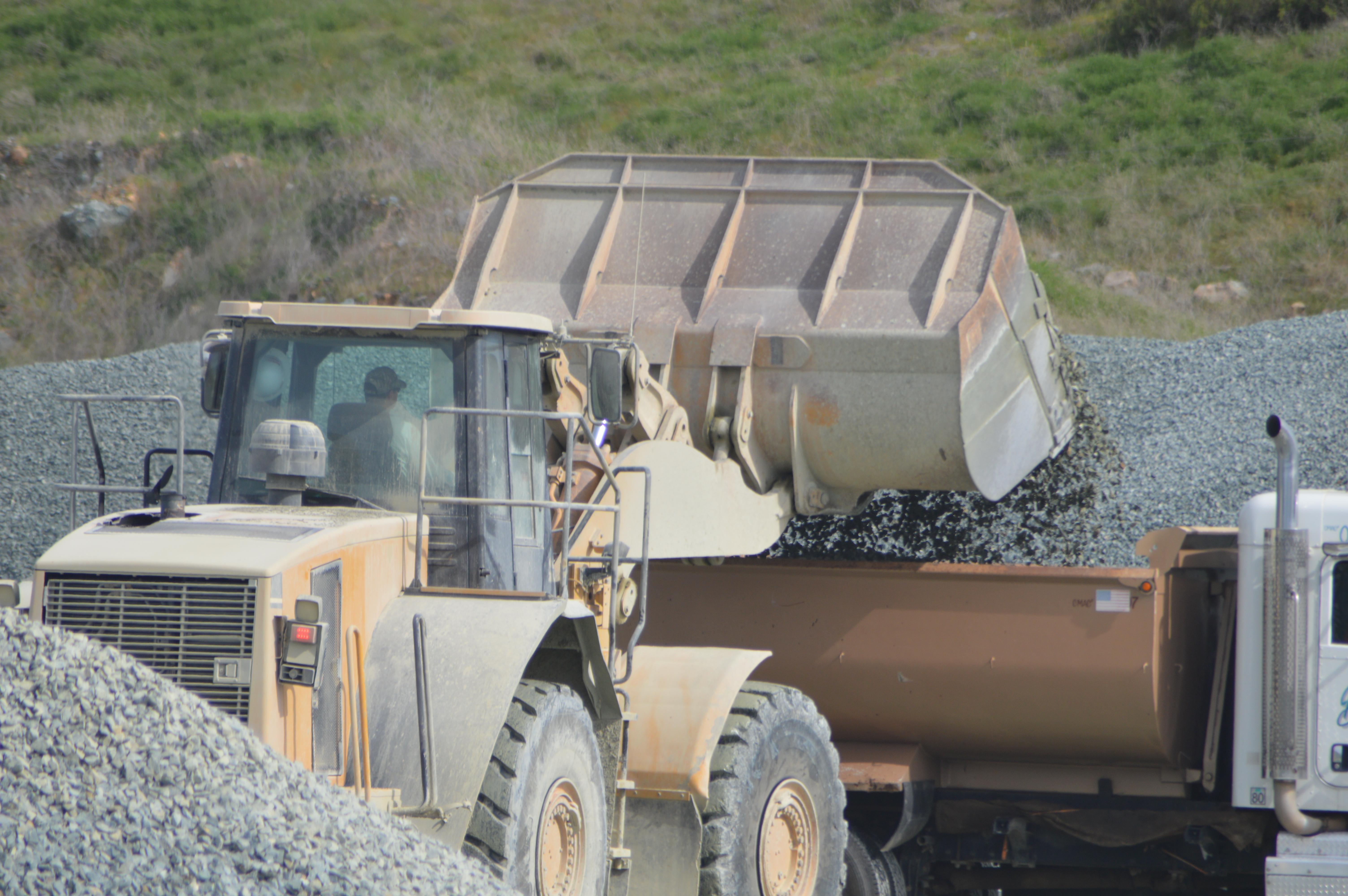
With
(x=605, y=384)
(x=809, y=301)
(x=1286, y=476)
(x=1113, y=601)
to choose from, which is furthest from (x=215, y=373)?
(x=1286, y=476)

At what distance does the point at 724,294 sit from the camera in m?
7.07

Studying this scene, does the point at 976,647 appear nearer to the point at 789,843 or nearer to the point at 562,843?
the point at 789,843

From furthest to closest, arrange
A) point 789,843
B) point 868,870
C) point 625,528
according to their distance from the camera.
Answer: point 868,870 < point 789,843 < point 625,528

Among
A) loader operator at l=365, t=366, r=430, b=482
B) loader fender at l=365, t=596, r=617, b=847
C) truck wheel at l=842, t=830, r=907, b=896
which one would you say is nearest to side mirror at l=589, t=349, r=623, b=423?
loader operator at l=365, t=366, r=430, b=482

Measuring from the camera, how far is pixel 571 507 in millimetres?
4211

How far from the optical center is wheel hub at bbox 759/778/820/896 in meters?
5.38

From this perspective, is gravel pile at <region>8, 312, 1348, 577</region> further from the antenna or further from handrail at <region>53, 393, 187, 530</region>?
handrail at <region>53, 393, 187, 530</region>

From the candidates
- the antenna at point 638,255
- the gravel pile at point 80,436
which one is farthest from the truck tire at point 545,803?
the gravel pile at point 80,436

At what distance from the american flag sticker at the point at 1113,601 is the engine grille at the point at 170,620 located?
3744 mm

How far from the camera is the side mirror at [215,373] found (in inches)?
197

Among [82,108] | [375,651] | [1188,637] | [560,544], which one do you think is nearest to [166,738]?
[375,651]

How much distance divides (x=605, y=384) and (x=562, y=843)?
1458mm

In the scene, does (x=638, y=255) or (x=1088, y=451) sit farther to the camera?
(x=1088, y=451)

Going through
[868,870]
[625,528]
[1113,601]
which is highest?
[625,528]
